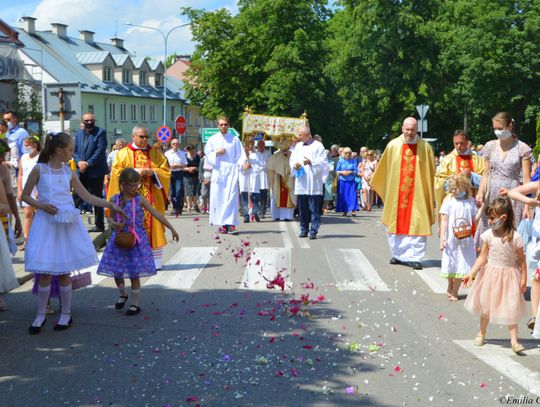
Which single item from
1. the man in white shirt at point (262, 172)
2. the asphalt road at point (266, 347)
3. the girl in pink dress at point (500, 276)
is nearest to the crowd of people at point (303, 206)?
the girl in pink dress at point (500, 276)

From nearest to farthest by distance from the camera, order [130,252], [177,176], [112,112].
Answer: [130,252]
[177,176]
[112,112]

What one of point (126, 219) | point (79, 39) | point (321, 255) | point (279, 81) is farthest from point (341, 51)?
point (126, 219)

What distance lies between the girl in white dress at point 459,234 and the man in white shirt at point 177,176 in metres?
12.4

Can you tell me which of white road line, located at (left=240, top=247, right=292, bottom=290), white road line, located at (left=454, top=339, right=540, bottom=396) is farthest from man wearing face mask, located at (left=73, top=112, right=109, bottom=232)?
white road line, located at (left=454, top=339, right=540, bottom=396)

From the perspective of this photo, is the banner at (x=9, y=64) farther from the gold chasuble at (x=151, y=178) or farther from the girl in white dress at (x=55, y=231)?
the gold chasuble at (x=151, y=178)

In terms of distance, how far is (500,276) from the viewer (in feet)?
22.4

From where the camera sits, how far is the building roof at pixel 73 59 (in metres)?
66.1

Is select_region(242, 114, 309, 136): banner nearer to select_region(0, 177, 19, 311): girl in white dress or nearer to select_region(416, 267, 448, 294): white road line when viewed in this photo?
select_region(416, 267, 448, 294): white road line

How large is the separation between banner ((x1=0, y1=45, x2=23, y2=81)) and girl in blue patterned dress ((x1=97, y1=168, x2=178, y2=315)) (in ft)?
4.91

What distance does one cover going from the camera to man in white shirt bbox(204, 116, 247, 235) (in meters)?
15.4

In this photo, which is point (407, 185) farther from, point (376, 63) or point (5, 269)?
point (376, 63)

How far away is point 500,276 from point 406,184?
4907 millimetres

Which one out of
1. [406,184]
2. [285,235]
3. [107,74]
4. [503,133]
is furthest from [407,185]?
[107,74]

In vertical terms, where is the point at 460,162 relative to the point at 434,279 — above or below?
above
